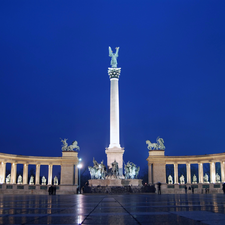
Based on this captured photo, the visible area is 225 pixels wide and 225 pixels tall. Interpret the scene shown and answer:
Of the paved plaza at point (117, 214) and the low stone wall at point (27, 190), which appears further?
the low stone wall at point (27, 190)

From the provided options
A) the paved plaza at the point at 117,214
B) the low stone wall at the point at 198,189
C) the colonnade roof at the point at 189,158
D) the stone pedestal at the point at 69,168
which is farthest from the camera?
the stone pedestal at the point at 69,168

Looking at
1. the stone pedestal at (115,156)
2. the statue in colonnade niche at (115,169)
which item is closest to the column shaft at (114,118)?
the stone pedestal at (115,156)

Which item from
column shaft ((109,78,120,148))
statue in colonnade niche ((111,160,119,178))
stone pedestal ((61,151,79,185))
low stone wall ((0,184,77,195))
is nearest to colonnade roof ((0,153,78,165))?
stone pedestal ((61,151,79,185))

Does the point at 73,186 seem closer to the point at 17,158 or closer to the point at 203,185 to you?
the point at 17,158

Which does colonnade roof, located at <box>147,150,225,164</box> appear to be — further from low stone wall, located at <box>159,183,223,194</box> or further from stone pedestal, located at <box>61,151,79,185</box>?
stone pedestal, located at <box>61,151,79,185</box>

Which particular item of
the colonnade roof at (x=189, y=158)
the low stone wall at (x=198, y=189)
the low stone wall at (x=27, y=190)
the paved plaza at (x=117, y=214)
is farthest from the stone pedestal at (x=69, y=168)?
the paved plaza at (x=117, y=214)

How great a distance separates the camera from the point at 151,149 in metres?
79.4

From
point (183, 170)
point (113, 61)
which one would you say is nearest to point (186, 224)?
point (113, 61)

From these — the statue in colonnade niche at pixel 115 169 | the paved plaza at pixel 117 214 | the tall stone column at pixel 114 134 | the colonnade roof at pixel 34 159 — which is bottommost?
the paved plaza at pixel 117 214

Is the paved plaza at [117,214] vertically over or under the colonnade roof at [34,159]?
under

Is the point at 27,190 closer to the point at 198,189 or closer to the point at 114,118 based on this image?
the point at 114,118

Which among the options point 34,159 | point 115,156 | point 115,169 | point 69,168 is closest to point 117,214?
point 115,169

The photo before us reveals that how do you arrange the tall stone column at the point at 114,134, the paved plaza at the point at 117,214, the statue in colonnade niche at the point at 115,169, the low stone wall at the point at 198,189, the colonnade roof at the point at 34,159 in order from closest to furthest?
the paved plaza at the point at 117,214, the low stone wall at the point at 198,189, the statue in colonnade niche at the point at 115,169, the tall stone column at the point at 114,134, the colonnade roof at the point at 34,159

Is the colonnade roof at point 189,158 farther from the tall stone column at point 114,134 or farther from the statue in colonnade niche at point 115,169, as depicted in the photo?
the statue in colonnade niche at point 115,169
